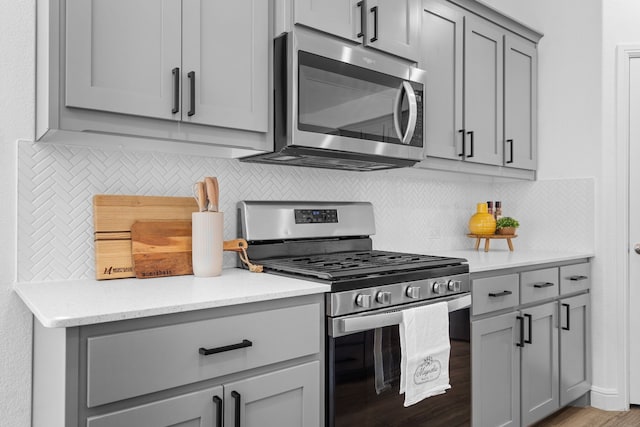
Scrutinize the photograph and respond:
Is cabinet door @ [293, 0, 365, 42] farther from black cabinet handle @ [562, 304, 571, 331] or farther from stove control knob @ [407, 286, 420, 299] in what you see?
black cabinet handle @ [562, 304, 571, 331]

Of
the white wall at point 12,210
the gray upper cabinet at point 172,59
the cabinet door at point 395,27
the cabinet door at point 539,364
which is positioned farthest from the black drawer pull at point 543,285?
the white wall at point 12,210

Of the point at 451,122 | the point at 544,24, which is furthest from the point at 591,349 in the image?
the point at 544,24

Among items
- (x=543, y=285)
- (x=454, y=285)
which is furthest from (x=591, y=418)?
(x=454, y=285)

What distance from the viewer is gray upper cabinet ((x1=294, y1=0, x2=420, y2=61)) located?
1.87m

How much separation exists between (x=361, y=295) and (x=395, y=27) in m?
1.25

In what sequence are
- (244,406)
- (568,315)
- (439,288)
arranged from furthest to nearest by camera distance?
(568,315) → (439,288) → (244,406)

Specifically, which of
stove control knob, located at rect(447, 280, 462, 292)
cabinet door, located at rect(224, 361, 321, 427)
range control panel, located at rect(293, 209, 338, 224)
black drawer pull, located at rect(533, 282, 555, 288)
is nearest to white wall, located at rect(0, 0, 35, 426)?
cabinet door, located at rect(224, 361, 321, 427)

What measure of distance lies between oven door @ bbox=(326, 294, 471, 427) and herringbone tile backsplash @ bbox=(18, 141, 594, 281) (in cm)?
67

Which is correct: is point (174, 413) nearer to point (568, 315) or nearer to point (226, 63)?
point (226, 63)

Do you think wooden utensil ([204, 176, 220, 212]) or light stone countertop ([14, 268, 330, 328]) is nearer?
light stone countertop ([14, 268, 330, 328])

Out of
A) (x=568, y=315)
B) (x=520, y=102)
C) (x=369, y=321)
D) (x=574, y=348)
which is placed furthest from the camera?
(x=520, y=102)

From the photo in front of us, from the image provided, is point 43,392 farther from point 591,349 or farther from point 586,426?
point 591,349

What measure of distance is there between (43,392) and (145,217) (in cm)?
64

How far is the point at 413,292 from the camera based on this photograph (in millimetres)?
1801
